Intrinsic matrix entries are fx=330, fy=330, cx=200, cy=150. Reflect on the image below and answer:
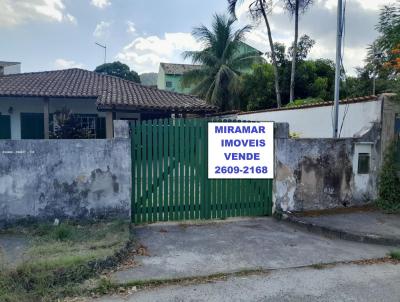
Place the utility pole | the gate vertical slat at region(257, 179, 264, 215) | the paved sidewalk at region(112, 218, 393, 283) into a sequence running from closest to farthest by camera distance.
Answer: the paved sidewalk at region(112, 218, 393, 283), the gate vertical slat at region(257, 179, 264, 215), the utility pole

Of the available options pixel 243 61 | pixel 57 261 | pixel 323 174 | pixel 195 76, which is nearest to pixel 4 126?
pixel 195 76

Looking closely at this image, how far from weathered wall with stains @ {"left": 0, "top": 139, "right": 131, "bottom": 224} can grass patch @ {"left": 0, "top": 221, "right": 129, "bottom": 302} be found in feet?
1.40

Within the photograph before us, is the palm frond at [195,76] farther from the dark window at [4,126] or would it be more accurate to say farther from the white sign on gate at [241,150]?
the white sign on gate at [241,150]

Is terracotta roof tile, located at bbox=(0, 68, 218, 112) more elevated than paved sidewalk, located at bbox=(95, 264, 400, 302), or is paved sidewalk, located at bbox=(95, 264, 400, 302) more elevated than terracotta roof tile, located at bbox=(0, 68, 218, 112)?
terracotta roof tile, located at bbox=(0, 68, 218, 112)

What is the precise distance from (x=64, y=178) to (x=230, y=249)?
123 inches

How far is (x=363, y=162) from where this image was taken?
738 cm

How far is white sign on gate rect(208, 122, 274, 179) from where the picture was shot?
6.46 meters

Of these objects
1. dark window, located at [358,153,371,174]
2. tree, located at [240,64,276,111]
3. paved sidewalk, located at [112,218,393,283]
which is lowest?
paved sidewalk, located at [112,218,393,283]

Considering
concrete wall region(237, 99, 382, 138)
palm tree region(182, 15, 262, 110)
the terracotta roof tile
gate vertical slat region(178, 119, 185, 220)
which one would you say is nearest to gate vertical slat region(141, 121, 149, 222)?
gate vertical slat region(178, 119, 185, 220)

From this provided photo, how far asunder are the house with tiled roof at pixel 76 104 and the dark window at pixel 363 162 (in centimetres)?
844

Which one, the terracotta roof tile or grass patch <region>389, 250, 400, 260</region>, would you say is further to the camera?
the terracotta roof tile

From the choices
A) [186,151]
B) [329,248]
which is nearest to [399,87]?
[329,248]

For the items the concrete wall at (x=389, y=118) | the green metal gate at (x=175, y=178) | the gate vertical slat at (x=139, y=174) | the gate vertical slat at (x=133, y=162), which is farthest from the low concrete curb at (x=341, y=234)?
the gate vertical slat at (x=133, y=162)

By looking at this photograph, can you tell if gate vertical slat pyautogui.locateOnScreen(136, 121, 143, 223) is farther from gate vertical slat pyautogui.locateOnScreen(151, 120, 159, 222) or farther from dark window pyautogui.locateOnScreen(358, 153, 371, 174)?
dark window pyautogui.locateOnScreen(358, 153, 371, 174)
